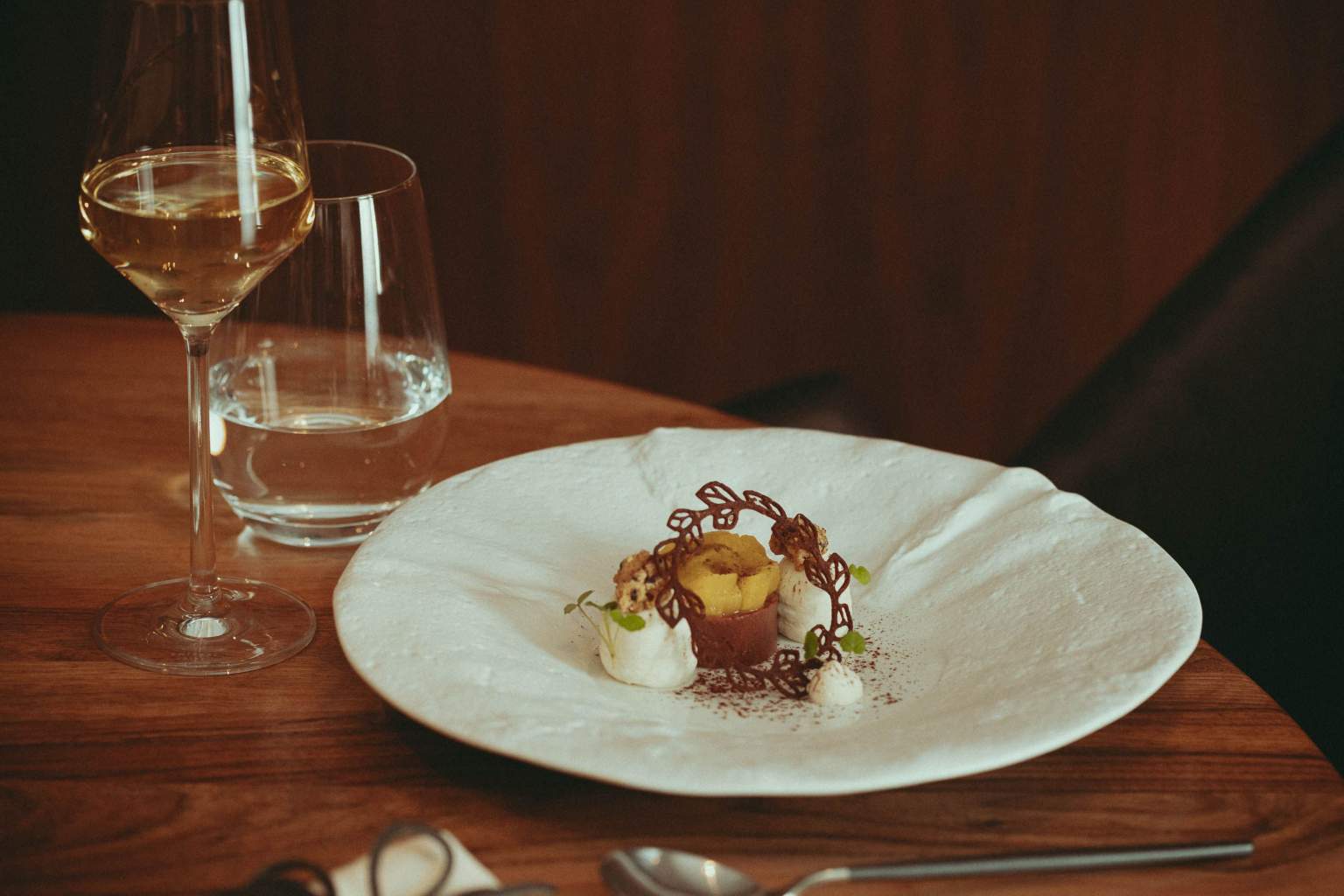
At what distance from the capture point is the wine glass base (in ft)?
2.98

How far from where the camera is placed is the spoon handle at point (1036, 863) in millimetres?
699

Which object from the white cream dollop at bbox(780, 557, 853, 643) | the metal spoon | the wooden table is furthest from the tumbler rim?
the metal spoon

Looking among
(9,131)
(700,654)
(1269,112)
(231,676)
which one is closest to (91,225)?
(231,676)

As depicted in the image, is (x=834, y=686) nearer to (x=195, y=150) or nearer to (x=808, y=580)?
(x=808, y=580)

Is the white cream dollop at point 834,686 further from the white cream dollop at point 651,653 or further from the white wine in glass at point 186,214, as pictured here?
the white wine in glass at point 186,214

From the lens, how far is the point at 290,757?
2.66 feet

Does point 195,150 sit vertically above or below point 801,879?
above

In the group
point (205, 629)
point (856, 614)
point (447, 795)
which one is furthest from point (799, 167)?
point (447, 795)

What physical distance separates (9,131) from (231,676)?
2.28 metres

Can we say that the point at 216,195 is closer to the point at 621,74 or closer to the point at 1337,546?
the point at 1337,546

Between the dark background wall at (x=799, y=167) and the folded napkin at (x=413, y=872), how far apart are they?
2.25 m

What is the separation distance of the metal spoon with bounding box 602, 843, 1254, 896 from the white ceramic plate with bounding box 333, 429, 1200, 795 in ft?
0.12

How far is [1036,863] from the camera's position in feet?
2.35

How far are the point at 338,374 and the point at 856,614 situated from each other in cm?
40
